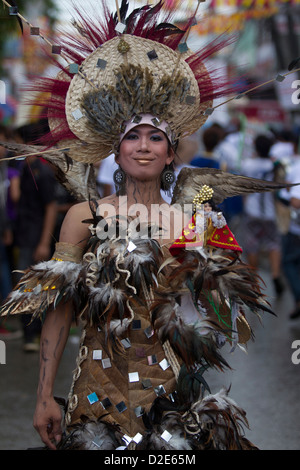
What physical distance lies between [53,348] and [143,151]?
83 centimetres

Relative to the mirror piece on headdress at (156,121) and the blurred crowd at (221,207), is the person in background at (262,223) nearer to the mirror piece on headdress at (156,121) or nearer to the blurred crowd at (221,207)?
the blurred crowd at (221,207)

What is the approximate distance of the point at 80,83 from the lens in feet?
10.1

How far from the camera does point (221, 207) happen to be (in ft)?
18.9

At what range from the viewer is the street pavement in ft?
17.3

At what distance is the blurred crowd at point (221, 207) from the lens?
7.52 m

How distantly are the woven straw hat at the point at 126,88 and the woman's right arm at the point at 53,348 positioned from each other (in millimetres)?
337

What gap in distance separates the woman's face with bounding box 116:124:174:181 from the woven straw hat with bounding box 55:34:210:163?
0.06 metres

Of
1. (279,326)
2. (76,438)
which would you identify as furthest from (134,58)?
(279,326)

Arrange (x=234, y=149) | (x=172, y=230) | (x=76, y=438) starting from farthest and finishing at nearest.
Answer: (x=234, y=149), (x=172, y=230), (x=76, y=438)

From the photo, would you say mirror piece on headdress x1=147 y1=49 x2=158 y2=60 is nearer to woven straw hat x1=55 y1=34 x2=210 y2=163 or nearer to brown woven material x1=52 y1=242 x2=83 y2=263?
woven straw hat x1=55 y1=34 x2=210 y2=163

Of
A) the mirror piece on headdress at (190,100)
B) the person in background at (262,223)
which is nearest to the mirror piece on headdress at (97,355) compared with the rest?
the mirror piece on headdress at (190,100)

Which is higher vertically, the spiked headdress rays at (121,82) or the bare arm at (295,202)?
the spiked headdress rays at (121,82)

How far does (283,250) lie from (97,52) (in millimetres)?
6613
